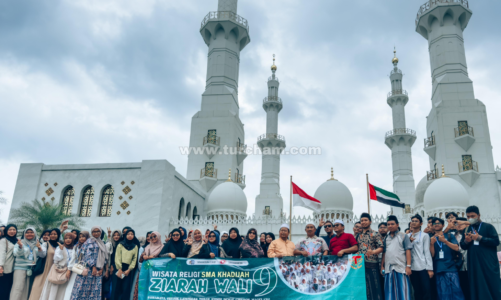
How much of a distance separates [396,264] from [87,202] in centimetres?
1704

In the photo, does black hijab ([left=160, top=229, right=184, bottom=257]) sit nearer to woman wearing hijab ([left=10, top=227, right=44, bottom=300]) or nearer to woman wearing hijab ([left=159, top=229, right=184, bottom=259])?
woman wearing hijab ([left=159, top=229, right=184, bottom=259])

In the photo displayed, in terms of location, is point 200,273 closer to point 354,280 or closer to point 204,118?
point 354,280

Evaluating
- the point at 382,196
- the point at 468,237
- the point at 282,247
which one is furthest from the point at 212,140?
the point at 468,237

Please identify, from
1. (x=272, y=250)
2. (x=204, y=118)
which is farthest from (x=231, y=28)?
Answer: (x=272, y=250)

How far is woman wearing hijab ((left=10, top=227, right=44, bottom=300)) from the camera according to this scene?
23.5 ft

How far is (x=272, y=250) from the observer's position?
22.2 feet

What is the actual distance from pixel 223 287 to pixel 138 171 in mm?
13826

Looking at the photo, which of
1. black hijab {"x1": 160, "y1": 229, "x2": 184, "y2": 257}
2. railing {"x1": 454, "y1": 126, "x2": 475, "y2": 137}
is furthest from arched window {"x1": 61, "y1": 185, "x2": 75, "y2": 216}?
railing {"x1": 454, "y1": 126, "x2": 475, "y2": 137}

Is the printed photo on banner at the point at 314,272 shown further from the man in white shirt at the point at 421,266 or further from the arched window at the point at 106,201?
the arched window at the point at 106,201

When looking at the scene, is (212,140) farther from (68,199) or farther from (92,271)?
(92,271)

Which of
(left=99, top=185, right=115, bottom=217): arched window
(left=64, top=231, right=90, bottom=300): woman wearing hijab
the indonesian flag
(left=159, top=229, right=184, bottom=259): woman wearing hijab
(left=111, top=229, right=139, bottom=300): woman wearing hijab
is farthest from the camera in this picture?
(left=99, top=185, right=115, bottom=217): arched window

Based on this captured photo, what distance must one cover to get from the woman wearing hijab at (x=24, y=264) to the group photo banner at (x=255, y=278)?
2.25 m

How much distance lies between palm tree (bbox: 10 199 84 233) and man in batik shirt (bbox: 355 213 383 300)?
1459cm

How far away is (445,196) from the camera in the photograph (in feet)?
65.3
